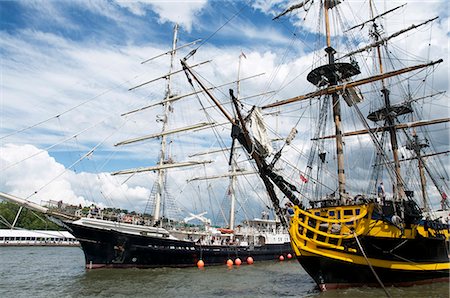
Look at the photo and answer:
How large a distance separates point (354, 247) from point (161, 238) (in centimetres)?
1718

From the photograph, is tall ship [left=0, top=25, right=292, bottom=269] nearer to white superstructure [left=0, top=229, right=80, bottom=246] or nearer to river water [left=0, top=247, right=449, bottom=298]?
river water [left=0, top=247, right=449, bottom=298]

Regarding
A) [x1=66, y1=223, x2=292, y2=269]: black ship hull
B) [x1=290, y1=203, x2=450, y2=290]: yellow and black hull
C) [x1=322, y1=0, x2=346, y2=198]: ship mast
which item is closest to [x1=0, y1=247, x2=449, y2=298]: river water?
[x1=290, y1=203, x2=450, y2=290]: yellow and black hull

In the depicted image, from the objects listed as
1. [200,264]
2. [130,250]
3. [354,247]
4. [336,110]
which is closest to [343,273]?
[354,247]

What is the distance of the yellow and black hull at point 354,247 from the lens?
16.3m

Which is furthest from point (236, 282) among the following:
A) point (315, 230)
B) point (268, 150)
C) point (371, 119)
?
point (371, 119)

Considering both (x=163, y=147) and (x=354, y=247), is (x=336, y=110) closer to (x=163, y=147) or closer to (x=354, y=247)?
(x=354, y=247)

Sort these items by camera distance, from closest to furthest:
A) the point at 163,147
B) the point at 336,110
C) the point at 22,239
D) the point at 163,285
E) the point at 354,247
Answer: the point at 354,247 < the point at 163,285 < the point at 336,110 < the point at 163,147 < the point at 22,239

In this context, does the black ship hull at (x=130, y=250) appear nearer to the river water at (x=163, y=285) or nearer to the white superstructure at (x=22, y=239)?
the river water at (x=163, y=285)

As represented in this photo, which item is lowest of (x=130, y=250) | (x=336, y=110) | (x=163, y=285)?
(x=163, y=285)

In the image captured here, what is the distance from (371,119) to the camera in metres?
32.8

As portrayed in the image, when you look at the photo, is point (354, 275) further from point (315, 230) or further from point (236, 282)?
point (236, 282)

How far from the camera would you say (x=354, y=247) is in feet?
53.2

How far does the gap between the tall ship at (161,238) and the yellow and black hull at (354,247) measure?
2.77 m

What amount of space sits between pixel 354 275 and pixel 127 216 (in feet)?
66.1
